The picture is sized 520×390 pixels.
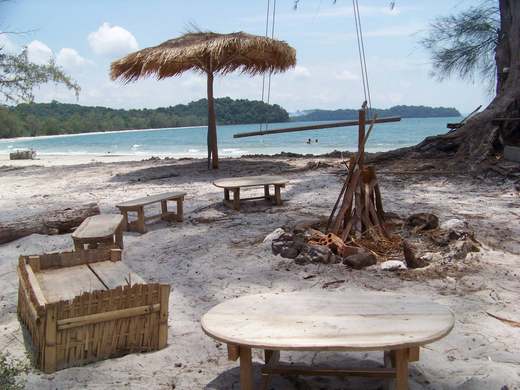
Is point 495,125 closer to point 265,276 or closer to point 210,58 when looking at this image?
point 210,58

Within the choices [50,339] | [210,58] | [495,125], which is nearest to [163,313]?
[50,339]

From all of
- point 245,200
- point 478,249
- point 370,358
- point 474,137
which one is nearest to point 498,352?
point 370,358

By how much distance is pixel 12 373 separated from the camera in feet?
8.72

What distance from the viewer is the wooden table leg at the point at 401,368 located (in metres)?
2.30

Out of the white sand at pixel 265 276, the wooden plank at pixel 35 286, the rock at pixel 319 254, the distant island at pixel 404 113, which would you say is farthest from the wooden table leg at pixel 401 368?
the distant island at pixel 404 113

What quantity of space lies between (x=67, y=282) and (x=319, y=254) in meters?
2.06

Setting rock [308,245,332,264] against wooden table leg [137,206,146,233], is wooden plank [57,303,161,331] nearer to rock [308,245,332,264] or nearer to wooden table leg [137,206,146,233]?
rock [308,245,332,264]

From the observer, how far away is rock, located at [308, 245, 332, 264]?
4.52 m

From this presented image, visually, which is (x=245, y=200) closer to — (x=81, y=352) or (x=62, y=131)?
(x=81, y=352)

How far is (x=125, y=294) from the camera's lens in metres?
2.95

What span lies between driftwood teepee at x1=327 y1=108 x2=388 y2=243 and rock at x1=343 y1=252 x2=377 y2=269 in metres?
0.41

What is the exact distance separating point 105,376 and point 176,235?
125 inches

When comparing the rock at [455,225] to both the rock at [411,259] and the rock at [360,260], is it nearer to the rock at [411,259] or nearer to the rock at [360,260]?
the rock at [411,259]

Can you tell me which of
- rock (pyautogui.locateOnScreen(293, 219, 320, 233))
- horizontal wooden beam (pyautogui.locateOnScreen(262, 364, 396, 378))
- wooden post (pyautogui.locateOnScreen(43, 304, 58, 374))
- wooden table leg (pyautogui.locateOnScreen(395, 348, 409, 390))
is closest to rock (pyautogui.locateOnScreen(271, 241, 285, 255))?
rock (pyautogui.locateOnScreen(293, 219, 320, 233))
